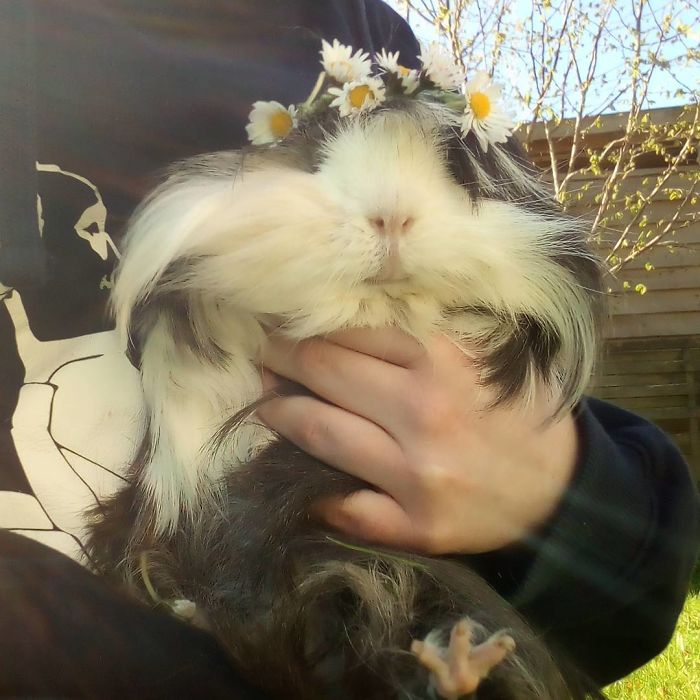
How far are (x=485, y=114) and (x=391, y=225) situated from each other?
9.7 inches

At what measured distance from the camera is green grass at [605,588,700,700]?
2.60 m

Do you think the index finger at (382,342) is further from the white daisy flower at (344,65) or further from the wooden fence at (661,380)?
the wooden fence at (661,380)

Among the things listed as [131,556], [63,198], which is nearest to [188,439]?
[131,556]

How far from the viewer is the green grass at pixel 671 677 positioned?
2604 millimetres

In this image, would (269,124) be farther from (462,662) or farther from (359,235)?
(462,662)

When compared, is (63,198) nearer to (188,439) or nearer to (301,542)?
(188,439)

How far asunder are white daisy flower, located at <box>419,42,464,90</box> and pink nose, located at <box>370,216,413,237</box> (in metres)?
0.28

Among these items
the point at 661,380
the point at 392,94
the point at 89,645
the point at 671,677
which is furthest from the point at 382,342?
the point at 661,380

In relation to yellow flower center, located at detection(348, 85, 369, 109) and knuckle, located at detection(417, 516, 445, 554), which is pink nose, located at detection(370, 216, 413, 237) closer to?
yellow flower center, located at detection(348, 85, 369, 109)

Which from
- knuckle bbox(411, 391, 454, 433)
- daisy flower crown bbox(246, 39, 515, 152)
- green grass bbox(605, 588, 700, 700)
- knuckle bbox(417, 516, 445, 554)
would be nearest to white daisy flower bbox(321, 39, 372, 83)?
daisy flower crown bbox(246, 39, 515, 152)

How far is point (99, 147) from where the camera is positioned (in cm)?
120

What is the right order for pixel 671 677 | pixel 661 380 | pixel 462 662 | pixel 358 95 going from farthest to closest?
pixel 661 380 → pixel 671 677 → pixel 358 95 → pixel 462 662

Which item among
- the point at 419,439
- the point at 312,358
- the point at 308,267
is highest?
the point at 308,267

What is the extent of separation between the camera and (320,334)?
3.15ft
